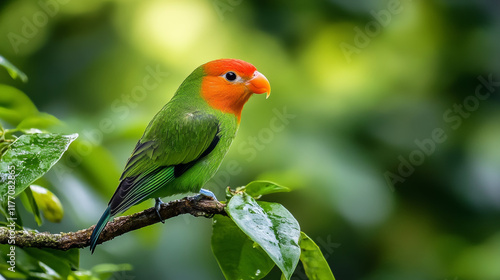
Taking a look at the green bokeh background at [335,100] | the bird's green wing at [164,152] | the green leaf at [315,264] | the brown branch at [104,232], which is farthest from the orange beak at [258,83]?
the green bokeh background at [335,100]

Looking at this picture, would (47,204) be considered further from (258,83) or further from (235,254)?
(258,83)

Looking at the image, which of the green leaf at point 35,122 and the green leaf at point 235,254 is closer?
the green leaf at point 235,254

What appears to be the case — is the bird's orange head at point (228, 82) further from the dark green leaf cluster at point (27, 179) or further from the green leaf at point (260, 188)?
the green leaf at point (260, 188)

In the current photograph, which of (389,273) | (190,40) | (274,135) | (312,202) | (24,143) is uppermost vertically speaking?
(24,143)

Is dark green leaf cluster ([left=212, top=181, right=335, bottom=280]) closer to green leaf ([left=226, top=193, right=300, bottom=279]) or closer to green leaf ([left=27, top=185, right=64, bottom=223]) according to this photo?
green leaf ([left=226, top=193, right=300, bottom=279])

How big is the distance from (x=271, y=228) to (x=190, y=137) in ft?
3.63

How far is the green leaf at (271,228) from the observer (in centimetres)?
137

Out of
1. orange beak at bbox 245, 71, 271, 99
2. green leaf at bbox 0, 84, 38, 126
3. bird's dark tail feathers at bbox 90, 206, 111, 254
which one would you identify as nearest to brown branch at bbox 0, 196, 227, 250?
bird's dark tail feathers at bbox 90, 206, 111, 254

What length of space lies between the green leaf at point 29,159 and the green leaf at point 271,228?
18.7 inches

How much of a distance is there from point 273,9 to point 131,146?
2307mm

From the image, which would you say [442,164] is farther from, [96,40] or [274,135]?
[96,40]

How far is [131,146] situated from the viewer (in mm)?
3141

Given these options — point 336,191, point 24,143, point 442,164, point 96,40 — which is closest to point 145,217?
point 24,143

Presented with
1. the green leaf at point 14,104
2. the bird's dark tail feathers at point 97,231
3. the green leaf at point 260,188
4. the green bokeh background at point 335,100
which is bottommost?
the green bokeh background at point 335,100
